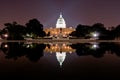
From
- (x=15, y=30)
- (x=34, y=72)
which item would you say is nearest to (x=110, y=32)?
(x=15, y=30)

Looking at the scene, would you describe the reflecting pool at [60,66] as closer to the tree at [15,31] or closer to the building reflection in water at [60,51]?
the building reflection in water at [60,51]

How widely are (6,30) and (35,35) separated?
1437 cm

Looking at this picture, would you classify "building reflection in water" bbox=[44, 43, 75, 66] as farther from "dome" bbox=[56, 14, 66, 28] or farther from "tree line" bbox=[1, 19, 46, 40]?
"dome" bbox=[56, 14, 66, 28]

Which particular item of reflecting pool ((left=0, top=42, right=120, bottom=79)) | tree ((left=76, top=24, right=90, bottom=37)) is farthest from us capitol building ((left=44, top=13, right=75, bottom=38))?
reflecting pool ((left=0, top=42, right=120, bottom=79))

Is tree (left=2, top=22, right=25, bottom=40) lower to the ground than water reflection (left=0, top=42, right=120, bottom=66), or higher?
higher

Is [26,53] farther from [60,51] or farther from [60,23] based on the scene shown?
[60,23]

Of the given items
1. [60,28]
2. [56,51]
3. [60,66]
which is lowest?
[60,66]

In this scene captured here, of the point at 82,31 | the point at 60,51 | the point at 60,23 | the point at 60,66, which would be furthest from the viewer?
the point at 60,23

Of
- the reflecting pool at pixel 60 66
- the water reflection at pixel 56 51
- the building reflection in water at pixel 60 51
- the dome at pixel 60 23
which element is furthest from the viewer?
the dome at pixel 60 23

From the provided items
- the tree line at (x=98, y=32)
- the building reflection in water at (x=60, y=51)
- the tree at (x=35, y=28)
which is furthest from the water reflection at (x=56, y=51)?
the tree line at (x=98, y=32)

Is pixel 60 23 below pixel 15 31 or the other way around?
the other way around

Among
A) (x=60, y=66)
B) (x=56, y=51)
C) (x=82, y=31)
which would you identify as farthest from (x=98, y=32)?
(x=60, y=66)

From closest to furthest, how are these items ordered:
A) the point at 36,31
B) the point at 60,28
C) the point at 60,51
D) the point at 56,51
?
the point at 60,51, the point at 56,51, the point at 36,31, the point at 60,28

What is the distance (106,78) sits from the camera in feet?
43.4
